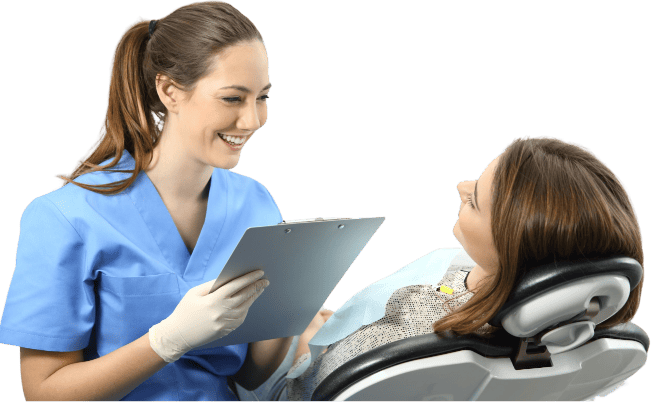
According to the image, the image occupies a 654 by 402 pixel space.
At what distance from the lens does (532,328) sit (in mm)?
1544

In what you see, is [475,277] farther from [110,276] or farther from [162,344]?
[110,276]

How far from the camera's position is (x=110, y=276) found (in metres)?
1.84

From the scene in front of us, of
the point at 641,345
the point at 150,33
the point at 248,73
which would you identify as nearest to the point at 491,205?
the point at 641,345

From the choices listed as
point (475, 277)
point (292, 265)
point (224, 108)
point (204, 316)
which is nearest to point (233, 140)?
point (224, 108)

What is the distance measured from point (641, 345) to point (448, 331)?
22.4 inches

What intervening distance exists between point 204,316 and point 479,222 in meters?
0.75

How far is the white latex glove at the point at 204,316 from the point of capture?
1.68m

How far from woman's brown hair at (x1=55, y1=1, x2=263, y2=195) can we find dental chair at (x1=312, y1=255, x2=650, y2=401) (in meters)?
0.92

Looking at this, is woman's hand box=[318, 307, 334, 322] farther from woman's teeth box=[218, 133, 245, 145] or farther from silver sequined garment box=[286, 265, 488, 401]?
woman's teeth box=[218, 133, 245, 145]

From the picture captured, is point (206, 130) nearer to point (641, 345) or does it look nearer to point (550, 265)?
point (550, 265)

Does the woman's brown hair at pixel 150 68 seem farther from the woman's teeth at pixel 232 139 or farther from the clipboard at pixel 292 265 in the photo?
the clipboard at pixel 292 265

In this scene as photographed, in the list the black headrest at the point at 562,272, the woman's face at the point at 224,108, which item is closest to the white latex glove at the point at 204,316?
the woman's face at the point at 224,108

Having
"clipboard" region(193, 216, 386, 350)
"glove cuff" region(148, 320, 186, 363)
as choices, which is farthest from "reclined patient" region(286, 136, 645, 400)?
"glove cuff" region(148, 320, 186, 363)

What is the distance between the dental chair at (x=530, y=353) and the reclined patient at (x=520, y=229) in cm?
4
